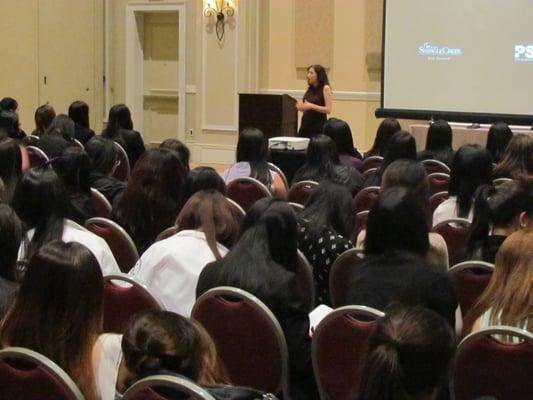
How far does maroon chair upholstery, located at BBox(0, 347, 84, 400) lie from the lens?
2125 millimetres

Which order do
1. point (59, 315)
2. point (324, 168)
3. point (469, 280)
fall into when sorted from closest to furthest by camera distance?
point (59, 315) < point (469, 280) < point (324, 168)

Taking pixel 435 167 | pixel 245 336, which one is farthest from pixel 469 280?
pixel 435 167

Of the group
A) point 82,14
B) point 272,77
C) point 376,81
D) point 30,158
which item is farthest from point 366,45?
point 30,158

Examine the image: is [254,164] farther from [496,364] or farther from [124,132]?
[496,364]

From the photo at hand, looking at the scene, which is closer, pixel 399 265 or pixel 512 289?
pixel 512 289

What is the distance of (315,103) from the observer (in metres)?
10.2

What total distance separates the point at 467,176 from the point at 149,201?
174 cm

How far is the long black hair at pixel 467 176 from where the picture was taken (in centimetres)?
472

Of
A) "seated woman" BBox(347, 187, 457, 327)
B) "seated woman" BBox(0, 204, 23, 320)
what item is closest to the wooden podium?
"seated woman" BBox(347, 187, 457, 327)

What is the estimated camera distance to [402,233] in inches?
120

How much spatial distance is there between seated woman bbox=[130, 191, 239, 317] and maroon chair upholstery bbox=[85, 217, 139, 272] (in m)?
0.48

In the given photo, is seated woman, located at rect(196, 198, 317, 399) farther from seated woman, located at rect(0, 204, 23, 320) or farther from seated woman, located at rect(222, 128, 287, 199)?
seated woman, located at rect(222, 128, 287, 199)

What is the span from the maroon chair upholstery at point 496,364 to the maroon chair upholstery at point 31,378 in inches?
45.6

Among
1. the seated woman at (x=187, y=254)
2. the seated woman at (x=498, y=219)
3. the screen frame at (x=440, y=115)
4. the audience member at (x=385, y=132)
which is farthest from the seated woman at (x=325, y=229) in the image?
the screen frame at (x=440, y=115)
